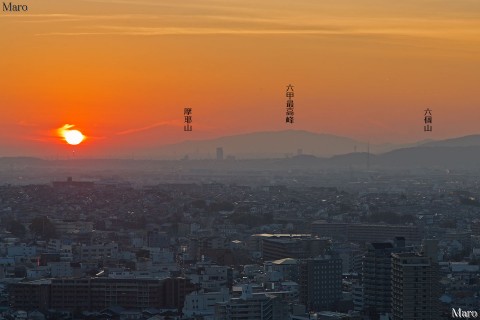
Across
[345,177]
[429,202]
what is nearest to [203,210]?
[429,202]

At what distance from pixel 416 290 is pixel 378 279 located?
14.9 ft

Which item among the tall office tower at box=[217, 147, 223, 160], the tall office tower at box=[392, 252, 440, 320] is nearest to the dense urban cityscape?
the tall office tower at box=[392, 252, 440, 320]

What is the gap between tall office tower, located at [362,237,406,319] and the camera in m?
30.2

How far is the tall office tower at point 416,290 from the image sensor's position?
26.2m

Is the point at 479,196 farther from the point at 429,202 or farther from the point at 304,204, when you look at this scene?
the point at 304,204

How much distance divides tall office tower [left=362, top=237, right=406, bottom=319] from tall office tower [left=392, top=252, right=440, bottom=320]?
2.48 meters

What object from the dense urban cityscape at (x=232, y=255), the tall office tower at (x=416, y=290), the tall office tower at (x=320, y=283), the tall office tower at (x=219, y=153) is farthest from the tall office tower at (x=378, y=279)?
the tall office tower at (x=219, y=153)

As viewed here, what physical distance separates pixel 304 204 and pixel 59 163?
94.8 m

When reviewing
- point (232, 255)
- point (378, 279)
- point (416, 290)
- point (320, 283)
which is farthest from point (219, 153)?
point (416, 290)

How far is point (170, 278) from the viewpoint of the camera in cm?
3350

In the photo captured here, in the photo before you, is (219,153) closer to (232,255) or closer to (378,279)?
(232,255)

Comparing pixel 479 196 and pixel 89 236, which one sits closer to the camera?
pixel 89 236

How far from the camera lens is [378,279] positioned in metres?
31.0

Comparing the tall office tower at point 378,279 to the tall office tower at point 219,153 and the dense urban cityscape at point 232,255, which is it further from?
the tall office tower at point 219,153
